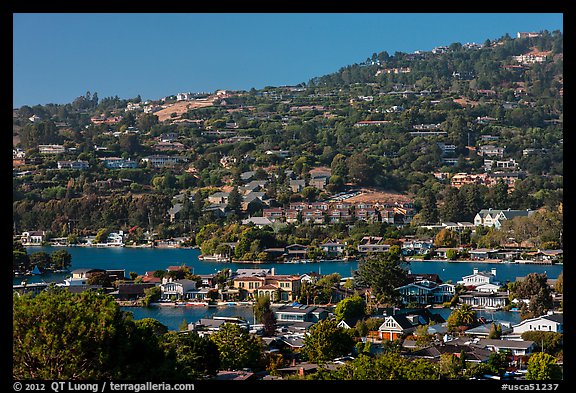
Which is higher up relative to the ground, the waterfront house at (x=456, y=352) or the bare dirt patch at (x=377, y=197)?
the bare dirt patch at (x=377, y=197)

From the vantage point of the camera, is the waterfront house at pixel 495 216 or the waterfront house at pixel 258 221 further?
the waterfront house at pixel 258 221

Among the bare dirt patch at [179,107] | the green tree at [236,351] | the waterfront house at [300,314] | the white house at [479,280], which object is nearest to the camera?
the green tree at [236,351]

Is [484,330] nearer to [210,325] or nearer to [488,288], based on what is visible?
[210,325]

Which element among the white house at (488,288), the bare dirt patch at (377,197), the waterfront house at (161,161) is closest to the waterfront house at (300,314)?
the white house at (488,288)

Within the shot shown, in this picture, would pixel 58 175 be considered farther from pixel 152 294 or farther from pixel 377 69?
pixel 377 69

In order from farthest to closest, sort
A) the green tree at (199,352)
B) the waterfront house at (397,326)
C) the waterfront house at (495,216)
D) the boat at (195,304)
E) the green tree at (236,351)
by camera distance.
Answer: the waterfront house at (495,216) → the boat at (195,304) → the waterfront house at (397,326) → the green tree at (236,351) → the green tree at (199,352)

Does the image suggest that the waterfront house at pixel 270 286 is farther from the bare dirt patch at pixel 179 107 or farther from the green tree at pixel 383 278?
the bare dirt patch at pixel 179 107

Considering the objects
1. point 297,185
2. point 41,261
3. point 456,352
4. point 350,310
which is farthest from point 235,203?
point 456,352
